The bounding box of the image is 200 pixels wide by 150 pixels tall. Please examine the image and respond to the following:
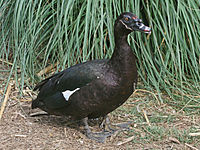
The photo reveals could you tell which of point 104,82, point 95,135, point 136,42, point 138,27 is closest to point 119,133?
point 95,135

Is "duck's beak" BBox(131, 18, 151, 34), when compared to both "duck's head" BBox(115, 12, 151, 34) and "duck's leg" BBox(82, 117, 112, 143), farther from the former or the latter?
"duck's leg" BBox(82, 117, 112, 143)

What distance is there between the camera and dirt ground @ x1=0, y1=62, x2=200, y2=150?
2285 millimetres

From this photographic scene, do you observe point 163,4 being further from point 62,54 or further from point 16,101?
point 16,101

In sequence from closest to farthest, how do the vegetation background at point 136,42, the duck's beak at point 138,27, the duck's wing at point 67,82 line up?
1. the duck's beak at point 138,27
2. the duck's wing at point 67,82
3. the vegetation background at point 136,42

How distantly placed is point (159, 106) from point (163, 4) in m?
0.82

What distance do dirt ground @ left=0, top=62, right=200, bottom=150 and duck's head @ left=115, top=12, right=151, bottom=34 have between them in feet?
2.32

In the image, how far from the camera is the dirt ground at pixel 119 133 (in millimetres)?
2285

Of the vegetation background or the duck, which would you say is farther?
the vegetation background

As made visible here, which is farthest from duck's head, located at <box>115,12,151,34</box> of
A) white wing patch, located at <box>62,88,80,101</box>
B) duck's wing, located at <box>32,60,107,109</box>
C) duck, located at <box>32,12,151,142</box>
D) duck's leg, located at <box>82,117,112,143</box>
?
duck's leg, located at <box>82,117,112,143</box>

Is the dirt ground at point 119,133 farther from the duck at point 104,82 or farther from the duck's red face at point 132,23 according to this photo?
the duck's red face at point 132,23

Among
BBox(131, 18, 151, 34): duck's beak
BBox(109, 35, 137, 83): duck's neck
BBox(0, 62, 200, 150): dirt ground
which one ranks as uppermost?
BBox(131, 18, 151, 34): duck's beak

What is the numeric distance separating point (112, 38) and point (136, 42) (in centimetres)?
20

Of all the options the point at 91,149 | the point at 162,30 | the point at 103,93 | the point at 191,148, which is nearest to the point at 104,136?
the point at 91,149

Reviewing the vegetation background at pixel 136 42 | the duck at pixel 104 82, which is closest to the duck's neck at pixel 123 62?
the duck at pixel 104 82
